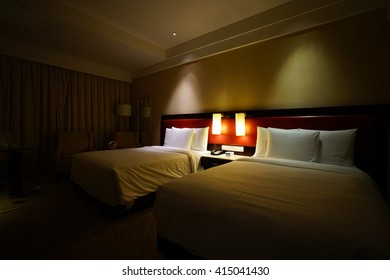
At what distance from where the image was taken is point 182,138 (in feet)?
11.7

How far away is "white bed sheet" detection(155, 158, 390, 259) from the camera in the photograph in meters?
0.77

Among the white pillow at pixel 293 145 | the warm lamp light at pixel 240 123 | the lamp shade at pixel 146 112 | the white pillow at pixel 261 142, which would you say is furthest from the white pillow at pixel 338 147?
the lamp shade at pixel 146 112

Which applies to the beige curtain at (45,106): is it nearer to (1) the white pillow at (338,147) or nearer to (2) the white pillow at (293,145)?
(2) the white pillow at (293,145)

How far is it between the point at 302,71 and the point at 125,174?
108 inches

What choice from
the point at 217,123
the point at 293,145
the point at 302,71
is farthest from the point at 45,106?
the point at 302,71

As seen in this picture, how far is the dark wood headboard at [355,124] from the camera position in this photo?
205 centimetres

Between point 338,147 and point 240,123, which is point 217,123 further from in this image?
point 338,147

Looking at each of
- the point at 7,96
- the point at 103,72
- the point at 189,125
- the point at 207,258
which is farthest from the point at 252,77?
the point at 7,96

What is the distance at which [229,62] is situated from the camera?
3318mm

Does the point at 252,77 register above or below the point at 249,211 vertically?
above

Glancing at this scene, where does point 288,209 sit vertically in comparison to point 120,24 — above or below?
below

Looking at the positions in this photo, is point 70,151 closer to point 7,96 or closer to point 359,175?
point 7,96

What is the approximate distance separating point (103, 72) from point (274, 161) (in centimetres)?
463

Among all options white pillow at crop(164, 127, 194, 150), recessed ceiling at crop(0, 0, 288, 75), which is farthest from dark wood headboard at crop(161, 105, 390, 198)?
recessed ceiling at crop(0, 0, 288, 75)
